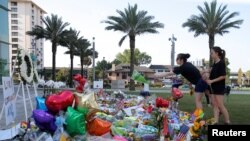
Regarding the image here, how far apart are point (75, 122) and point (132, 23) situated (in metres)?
37.1

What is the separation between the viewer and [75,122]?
15.6ft

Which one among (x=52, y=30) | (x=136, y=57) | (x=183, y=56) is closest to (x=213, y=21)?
(x=52, y=30)

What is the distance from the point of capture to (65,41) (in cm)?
4772

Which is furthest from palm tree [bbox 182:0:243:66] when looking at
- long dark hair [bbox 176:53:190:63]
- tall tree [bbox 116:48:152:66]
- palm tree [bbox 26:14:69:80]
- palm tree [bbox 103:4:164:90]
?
tall tree [bbox 116:48:152:66]

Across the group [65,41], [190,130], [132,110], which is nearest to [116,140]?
[190,130]

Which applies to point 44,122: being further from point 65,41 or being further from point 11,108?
point 65,41

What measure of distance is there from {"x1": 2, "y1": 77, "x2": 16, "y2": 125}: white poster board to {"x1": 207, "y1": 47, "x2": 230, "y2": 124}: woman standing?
3.79 meters

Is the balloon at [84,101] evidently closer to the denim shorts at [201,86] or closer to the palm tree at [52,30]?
the denim shorts at [201,86]

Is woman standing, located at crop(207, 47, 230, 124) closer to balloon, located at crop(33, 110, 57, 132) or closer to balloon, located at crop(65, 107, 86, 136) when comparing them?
balloon, located at crop(65, 107, 86, 136)

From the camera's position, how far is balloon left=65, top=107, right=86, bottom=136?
4.78 m

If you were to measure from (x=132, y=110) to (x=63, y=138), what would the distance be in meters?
3.64

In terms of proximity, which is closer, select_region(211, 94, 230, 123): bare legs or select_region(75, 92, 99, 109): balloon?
select_region(75, 92, 99, 109): balloon

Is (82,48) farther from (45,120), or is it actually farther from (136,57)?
(136,57)

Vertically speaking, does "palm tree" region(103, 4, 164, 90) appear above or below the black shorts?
above
